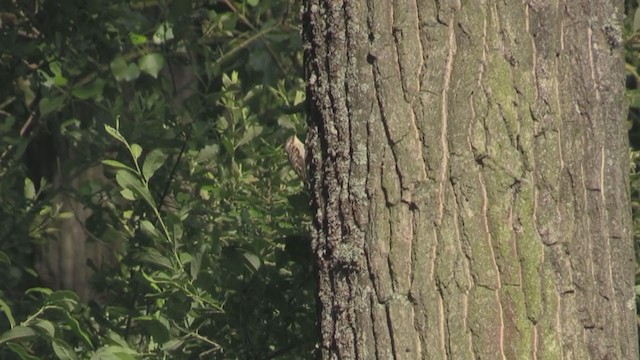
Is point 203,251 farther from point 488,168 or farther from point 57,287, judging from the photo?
point 57,287

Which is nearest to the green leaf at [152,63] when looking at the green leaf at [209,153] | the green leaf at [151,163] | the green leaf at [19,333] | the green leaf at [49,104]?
the green leaf at [49,104]

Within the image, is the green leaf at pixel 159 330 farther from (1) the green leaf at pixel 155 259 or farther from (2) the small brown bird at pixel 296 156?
(2) the small brown bird at pixel 296 156

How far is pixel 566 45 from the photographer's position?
2041 mm

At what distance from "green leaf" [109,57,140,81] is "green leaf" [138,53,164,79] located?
0.03m

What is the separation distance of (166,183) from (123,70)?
1.84ft

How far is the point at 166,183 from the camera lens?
3.67m

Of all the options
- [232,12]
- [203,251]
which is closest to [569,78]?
[203,251]

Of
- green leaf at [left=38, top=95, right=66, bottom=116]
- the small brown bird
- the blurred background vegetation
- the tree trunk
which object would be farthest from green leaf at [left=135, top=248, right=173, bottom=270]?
green leaf at [left=38, top=95, right=66, bottom=116]

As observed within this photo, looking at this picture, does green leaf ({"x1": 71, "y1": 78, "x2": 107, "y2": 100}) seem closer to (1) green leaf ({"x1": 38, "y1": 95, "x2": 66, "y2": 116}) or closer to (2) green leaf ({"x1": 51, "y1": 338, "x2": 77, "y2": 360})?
(1) green leaf ({"x1": 38, "y1": 95, "x2": 66, "y2": 116})

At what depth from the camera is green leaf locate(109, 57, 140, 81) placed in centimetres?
402

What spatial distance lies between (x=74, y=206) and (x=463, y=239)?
373 centimetres

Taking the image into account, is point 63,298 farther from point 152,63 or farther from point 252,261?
point 152,63

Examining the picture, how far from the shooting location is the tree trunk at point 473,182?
6.52 feet

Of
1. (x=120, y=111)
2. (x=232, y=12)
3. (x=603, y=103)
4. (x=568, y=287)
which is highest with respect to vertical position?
(x=232, y=12)
